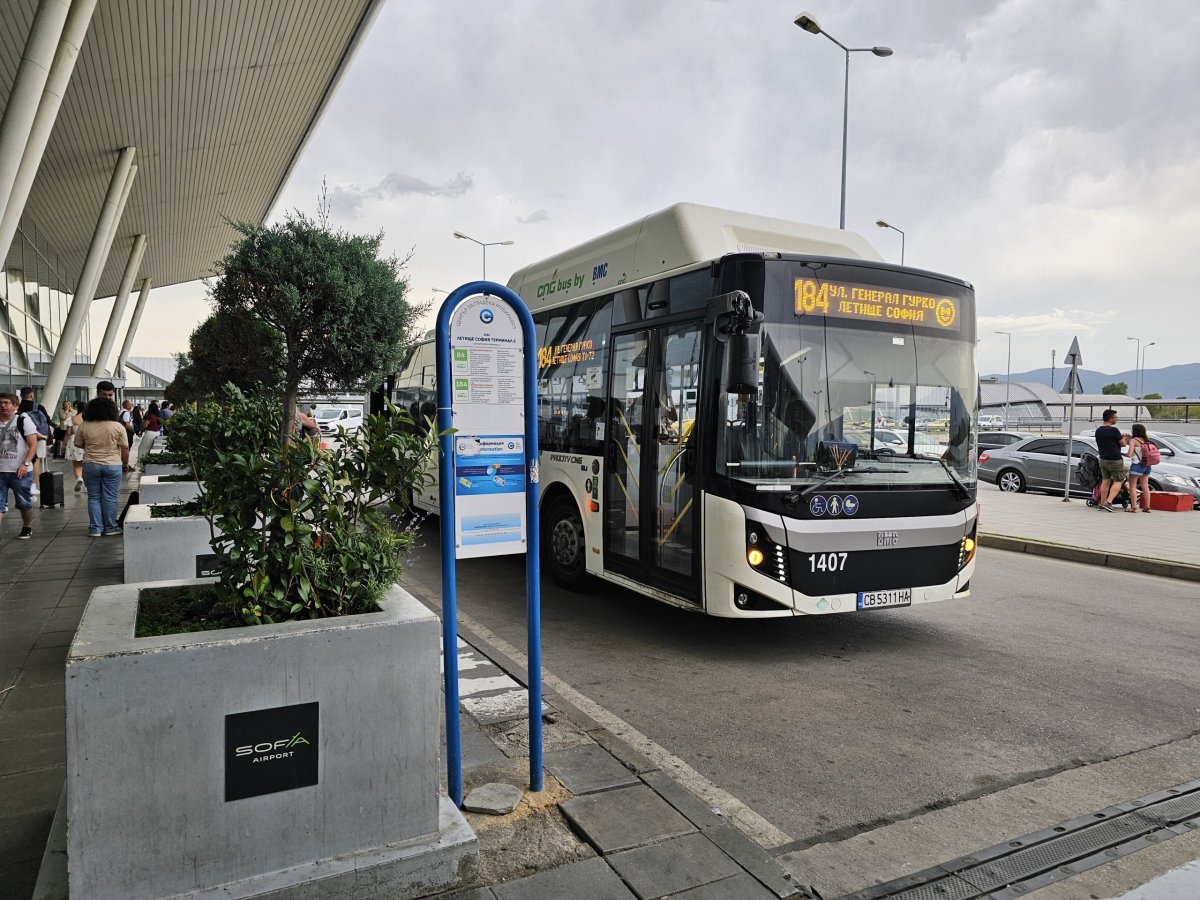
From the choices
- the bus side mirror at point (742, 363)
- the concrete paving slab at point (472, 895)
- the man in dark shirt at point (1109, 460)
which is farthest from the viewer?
the man in dark shirt at point (1109, 460)

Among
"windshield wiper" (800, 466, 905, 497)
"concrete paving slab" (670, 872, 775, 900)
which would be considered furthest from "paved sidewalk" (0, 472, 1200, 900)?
"windshield wiper" (800, 466, 905, 497)

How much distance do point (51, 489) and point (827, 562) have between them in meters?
13.6

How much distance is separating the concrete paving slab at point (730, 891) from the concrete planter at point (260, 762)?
79 centimetres

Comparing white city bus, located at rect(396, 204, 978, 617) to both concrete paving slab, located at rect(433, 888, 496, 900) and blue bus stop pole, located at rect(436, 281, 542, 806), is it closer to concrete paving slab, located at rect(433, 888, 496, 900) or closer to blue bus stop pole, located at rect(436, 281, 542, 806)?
blue bus stop pole, located at rect(436, 281, 542, 806)

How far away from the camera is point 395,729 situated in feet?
9.29

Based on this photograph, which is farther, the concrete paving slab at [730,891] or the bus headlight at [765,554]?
the bus headlight at [765,554]

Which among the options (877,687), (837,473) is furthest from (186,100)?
(877,687)

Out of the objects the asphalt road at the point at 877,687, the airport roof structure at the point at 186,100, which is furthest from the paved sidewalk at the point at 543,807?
the airport roof structure at the point at 186,100

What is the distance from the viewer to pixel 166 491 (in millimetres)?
9086

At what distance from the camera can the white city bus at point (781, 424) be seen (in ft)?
18.5

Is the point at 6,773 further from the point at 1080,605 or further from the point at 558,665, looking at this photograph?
the point at 1080,605

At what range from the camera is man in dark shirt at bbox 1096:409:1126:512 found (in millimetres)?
15070

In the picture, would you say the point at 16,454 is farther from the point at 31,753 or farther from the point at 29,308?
the point at 29,308

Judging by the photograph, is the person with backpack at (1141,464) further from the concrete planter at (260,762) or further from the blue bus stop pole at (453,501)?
the concrete planter at (260,762)
